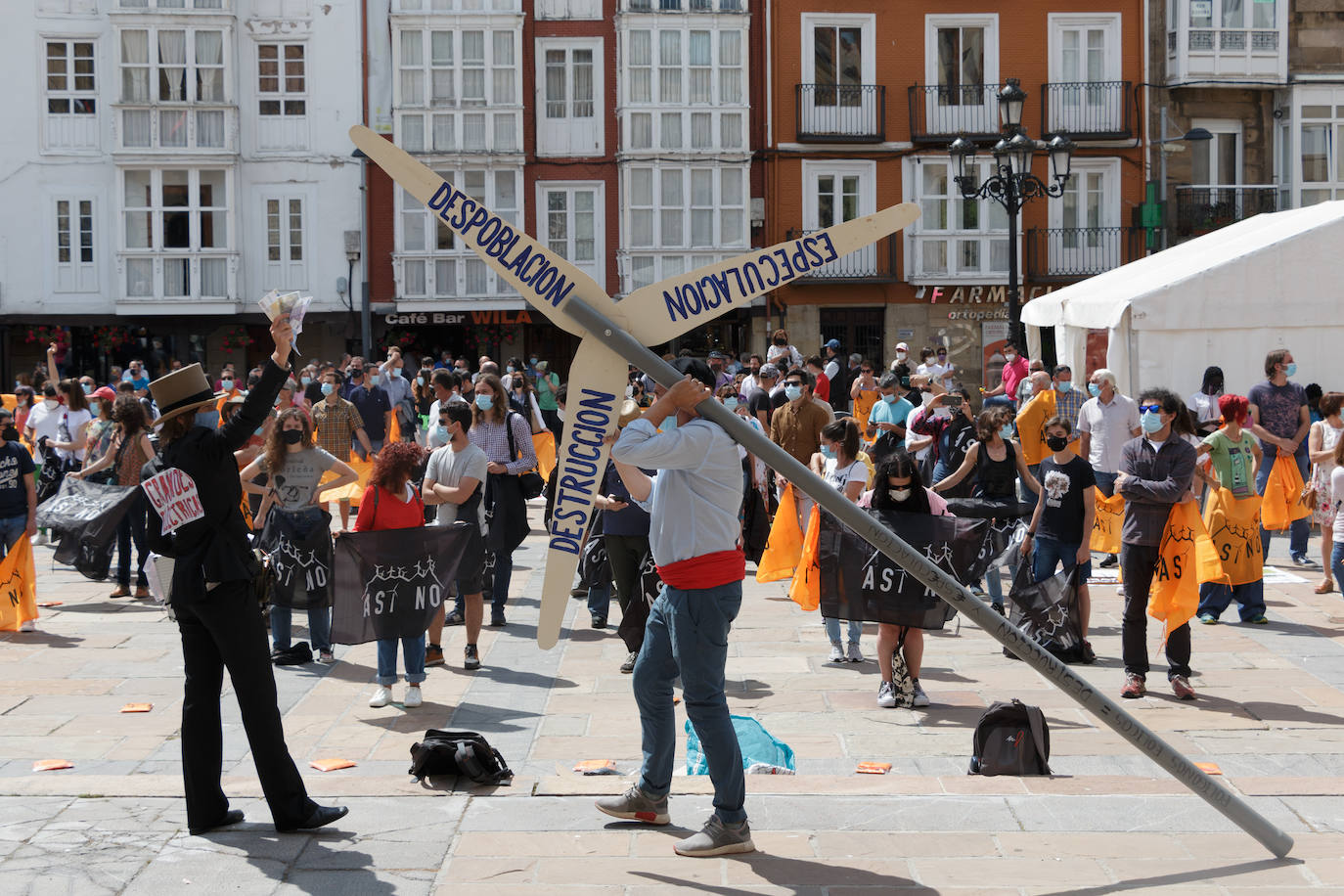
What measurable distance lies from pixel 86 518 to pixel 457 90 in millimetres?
21020

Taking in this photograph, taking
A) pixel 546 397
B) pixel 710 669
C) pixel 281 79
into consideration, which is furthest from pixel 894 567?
pixel 281 79

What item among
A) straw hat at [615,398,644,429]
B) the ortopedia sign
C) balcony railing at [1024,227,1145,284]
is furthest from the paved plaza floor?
balcony railing at [1024,227,1145,284]

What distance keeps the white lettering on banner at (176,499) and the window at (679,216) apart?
85.1 feet

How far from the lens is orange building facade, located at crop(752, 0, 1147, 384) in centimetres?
3106

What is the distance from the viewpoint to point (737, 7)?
3106 centimetres

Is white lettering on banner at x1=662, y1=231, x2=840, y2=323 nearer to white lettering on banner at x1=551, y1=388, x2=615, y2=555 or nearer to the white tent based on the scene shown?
white lettering on banner at x1=551, y1=388, x2=615, y2=555

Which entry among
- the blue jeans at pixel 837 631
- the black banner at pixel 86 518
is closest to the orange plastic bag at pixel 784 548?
the blue jeans at pixel 837 631

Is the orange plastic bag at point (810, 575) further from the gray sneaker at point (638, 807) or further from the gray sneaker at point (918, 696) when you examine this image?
the gray sneaker at point (638, 807)

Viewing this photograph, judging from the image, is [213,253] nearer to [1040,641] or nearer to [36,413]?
[36,413]

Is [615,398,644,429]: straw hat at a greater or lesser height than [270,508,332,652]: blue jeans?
greater

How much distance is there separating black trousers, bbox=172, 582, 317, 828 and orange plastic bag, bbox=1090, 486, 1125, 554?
7909 millimetres

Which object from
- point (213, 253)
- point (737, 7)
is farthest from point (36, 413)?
point (737, 7)

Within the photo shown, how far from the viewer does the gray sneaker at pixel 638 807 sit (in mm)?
5547

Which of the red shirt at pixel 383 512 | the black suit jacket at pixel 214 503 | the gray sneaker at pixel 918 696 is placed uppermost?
the black suit jacket at pixel 214 503
